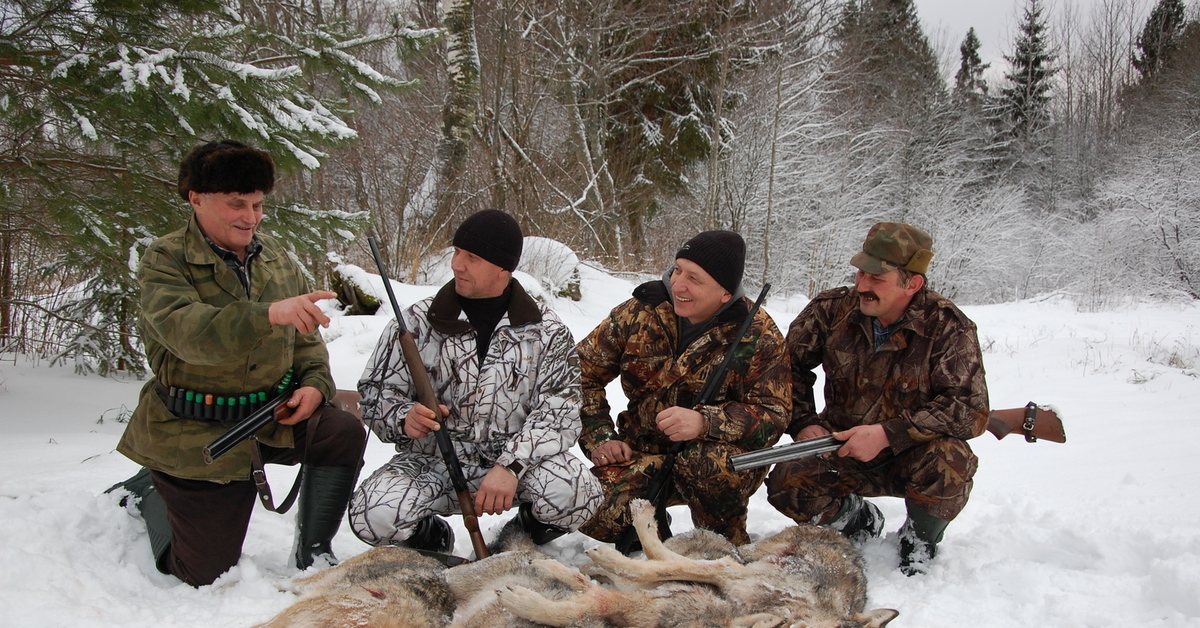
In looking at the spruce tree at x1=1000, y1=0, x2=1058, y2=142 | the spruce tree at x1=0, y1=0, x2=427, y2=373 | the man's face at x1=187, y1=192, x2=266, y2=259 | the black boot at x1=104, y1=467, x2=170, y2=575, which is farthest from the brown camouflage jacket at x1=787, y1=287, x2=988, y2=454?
the spruce tree at x1=1000, y1=0, x2=1058, y2=142

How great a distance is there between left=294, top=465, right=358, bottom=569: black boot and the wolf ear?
1915 mm

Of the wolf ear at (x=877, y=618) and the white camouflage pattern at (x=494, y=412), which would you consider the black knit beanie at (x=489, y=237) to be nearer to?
the white camouflage pattern at (x=494, y=412)

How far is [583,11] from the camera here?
14547 millimetres

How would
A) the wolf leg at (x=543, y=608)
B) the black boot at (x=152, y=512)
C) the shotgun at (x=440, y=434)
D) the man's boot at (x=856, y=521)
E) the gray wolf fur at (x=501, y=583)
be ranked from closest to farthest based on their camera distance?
the wolf leg at (x=543, y=608) < the gray wolf fur at (x=501, y=583) < the black boot at (x=152, y=512) < the shotgun at (x=440, y=434) < the man's boot at (x=856, y=521)

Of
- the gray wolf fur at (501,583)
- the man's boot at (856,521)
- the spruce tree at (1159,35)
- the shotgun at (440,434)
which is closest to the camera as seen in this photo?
the gray wolf fur at (501,583)

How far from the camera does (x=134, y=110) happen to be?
3844mm

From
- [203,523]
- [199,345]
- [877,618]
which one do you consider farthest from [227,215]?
[877,618]

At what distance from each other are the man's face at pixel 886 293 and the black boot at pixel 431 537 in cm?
204

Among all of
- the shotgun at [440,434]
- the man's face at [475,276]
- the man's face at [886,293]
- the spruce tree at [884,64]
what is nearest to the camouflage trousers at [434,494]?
the shotgun at [440,434]

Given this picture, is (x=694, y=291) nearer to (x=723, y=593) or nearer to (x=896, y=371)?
(x=896, y=371)

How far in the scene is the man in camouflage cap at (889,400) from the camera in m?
3.03

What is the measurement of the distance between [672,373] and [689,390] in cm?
13

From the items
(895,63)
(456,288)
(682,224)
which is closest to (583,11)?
(682,224)

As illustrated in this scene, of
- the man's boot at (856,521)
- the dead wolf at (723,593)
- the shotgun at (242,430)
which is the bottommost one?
the man's boot at (856,521)
